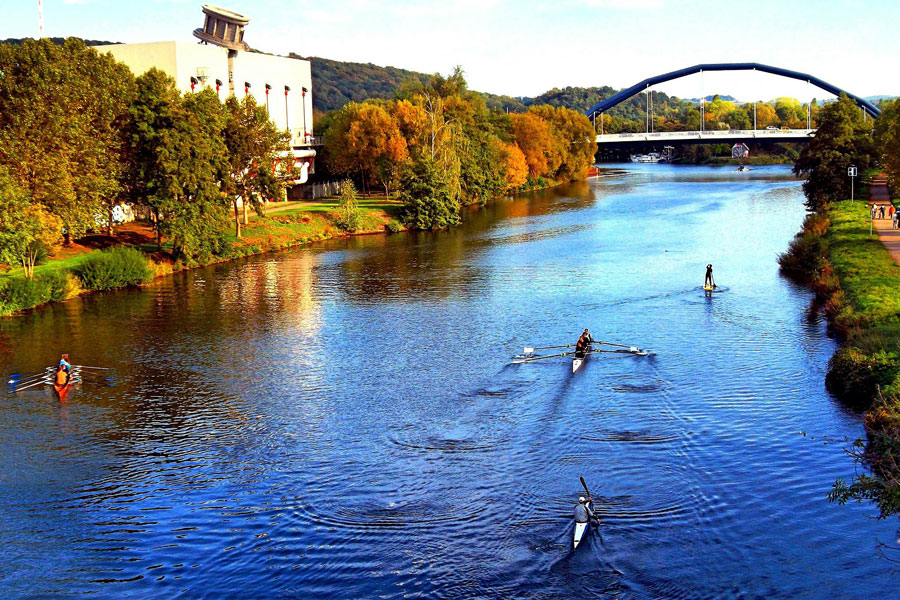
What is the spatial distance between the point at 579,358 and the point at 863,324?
11.6 meters

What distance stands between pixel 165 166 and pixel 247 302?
1408 centimetres

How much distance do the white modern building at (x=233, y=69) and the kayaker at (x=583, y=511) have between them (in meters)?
66.0

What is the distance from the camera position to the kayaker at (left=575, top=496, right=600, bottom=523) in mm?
21203

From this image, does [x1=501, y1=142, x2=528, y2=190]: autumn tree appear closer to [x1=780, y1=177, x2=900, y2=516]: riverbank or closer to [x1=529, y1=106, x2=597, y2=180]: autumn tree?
[x1=529, y1=106, x2=597, y2=180]: autumn tree

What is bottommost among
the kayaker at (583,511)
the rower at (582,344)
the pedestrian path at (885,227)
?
the kayaker at (583,511)

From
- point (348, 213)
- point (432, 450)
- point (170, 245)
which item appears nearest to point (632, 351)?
point (432, 450)

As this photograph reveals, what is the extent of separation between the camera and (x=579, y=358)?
36.3 m

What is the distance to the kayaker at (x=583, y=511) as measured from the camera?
21203 millimetres

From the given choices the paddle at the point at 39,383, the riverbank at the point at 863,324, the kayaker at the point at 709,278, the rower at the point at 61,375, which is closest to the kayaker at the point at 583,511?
→ the riverbank at the point at 863,324

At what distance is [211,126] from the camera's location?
212ft

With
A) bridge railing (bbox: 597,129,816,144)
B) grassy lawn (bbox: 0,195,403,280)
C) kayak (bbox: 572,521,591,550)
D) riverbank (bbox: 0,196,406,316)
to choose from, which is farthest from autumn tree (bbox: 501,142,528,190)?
kayak (bbox: 572,521,591,550)

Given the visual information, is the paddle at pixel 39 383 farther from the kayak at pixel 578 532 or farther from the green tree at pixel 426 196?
the green tree at pixel 426 196

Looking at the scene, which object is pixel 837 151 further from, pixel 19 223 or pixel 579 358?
pixel 19 223

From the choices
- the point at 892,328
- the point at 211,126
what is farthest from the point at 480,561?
the point at 211,126
